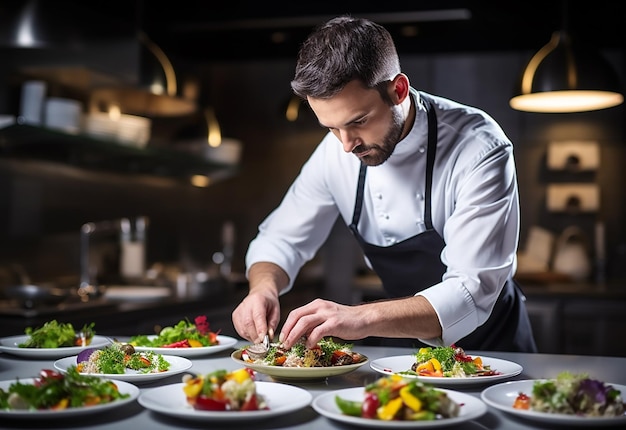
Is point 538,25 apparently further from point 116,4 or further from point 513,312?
point 513,312

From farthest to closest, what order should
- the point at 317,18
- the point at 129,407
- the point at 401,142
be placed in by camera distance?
the point at 317,18
the point at 401,142
the point at 129,407

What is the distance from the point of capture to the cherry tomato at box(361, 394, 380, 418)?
47.0 inches

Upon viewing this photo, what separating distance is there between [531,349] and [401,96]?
0.89 meters

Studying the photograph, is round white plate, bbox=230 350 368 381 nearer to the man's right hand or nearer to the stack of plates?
the man's right hand

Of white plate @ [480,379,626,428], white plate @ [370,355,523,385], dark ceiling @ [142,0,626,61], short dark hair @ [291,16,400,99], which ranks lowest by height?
white plate @ [480,379,626,428]

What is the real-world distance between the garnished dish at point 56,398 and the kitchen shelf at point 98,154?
2.15 metres

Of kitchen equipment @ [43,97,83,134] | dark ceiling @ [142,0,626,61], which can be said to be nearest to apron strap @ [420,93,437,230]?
kitchen equipment @ [43,97,83,134]

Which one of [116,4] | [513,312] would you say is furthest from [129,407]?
[116,4]

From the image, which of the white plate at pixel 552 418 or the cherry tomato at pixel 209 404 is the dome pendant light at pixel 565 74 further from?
the cherry tomato at pixel 209 404

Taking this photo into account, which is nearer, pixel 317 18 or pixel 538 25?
pixel 317 18

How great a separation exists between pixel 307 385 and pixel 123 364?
37 cm

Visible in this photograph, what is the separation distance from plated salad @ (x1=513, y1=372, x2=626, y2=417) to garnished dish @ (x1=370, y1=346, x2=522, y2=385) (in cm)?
22

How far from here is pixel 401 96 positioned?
6.43 ft

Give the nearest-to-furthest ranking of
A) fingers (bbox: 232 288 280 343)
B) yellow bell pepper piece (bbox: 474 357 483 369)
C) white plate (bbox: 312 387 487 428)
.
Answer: white plate (bbox: 312 387 487 428) < yellow bell pepper piece (bbox: 474 357 483 369) < fingers (bbox: 232 288 280 343)
